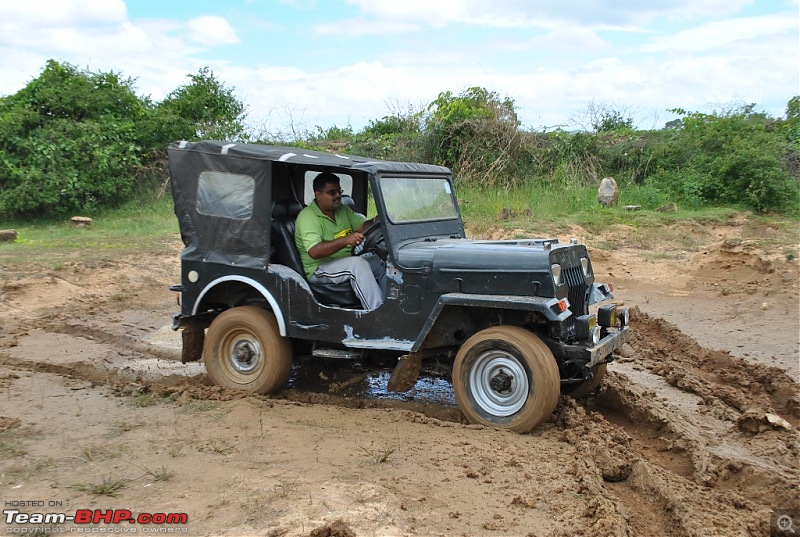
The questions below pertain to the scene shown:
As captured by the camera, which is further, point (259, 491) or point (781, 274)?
point (781, 274)

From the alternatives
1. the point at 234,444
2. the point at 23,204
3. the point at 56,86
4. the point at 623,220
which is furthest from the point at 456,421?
the point at 56,86

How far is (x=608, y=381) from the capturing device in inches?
238

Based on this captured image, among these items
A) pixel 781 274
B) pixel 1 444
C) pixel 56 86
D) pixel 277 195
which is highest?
pixel 56 86

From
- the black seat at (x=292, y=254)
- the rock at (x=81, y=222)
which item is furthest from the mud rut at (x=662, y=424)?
the rock at (x=81, y=222)

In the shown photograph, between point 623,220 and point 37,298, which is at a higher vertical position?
point 623,220

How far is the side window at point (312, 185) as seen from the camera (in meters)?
6.38

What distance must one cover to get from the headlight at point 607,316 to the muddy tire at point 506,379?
778 millimetres

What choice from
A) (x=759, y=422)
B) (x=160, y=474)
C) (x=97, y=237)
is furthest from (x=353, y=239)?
(x=97, y=237)

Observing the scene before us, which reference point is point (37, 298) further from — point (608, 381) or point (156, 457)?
point (608, 381)

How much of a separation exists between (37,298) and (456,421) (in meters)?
6.62

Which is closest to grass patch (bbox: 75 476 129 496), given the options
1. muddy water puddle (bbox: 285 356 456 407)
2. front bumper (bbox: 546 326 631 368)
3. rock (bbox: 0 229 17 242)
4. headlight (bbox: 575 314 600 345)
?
muddy water puddle (bbox: 285 356 456 407)

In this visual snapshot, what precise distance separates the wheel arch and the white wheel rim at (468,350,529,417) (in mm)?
1625

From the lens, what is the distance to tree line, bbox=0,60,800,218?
14.4 meters

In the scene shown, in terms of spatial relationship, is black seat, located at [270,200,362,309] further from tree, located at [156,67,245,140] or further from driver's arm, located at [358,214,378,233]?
tree, located at [156,67,245,140]
